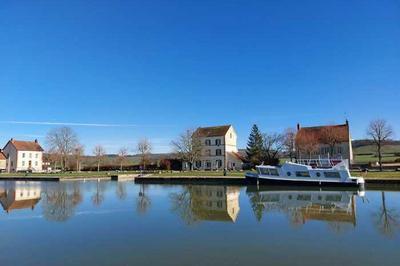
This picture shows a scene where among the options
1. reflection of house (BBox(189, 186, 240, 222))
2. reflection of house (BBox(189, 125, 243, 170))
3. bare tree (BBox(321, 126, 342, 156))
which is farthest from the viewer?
reflection of house (BBox(189, 125, 243, 170))

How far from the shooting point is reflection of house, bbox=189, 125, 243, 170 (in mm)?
59625

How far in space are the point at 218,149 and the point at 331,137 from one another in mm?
18091

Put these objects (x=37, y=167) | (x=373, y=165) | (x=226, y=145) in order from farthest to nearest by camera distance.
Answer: (x=37, y=167) → (x=226, y=145) → (x=373, y=165)

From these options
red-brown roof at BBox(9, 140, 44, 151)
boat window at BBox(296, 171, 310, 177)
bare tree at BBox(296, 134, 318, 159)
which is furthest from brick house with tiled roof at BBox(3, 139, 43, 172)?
boat window at BBox(296, 171, 310, 177)

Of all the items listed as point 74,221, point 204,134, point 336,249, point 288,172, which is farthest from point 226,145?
point 336,249

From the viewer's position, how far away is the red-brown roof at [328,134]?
52.5m

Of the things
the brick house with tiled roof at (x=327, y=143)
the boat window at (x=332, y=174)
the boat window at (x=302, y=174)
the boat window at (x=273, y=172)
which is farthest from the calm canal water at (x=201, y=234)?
the brick house with tiled roof at (x=327, y=143)

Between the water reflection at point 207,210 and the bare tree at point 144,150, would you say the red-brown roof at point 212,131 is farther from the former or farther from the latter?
the water reflection at point 207,210

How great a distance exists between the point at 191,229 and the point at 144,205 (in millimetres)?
7719

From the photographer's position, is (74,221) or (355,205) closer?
(74,221)

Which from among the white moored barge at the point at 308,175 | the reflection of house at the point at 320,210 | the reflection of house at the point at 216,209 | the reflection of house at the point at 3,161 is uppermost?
the reflection of house at the point at 3,161

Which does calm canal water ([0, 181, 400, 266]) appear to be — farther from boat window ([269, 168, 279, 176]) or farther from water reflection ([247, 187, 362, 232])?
boat window ([269, 168, 279, 176])

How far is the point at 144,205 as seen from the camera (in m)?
19.9

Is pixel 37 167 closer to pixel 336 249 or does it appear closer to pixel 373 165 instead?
pixel 373 165
